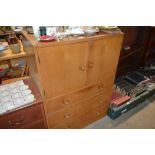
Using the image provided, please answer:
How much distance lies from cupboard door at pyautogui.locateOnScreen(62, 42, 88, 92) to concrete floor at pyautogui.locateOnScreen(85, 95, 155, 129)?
85cm

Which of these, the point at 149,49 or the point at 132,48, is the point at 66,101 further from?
the point at 149,49

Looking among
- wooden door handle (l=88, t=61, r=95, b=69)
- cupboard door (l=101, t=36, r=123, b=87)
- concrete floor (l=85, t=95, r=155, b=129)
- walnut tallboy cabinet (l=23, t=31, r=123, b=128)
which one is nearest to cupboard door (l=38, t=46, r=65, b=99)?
walnut tallboy cabinet (l=23, t=31, r=123, b=128)

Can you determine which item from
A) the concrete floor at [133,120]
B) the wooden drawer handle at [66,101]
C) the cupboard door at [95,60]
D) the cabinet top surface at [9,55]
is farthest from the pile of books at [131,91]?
the cabinet top surface at [9,55]

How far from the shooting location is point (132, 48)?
7.81ft

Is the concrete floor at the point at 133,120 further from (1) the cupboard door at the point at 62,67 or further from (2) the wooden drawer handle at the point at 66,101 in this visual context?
(1) the cupboard door at the point at 62,67

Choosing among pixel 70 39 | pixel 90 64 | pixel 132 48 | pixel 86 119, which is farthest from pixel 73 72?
pixel 132 48

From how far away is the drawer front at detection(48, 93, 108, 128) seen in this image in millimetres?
1358

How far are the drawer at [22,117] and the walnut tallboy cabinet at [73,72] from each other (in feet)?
0.29

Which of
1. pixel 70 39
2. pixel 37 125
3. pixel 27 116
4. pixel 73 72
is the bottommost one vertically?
pixel 37 125

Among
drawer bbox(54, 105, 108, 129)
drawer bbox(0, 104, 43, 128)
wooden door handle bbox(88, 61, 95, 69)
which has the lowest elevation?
drawer bbox(54, 105, 108, 129)

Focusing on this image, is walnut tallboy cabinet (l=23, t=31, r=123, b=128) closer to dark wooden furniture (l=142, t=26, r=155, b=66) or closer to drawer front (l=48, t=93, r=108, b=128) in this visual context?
drawer front (l=48, t=93, r=108, b=128)

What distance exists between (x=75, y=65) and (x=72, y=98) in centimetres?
37

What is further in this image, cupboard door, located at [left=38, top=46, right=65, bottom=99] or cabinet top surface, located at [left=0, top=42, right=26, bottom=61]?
cabinet top surface, located at [left=0, top=42, right=26, bottom=61]
